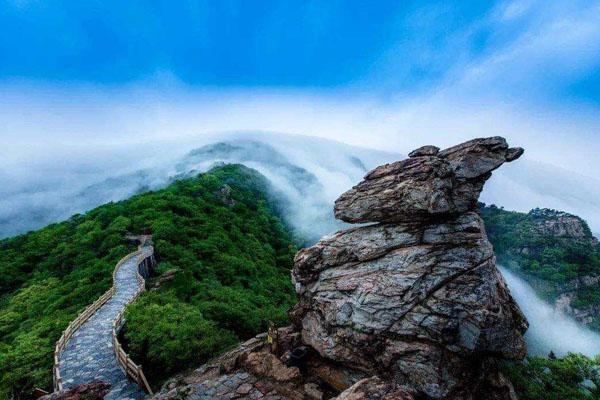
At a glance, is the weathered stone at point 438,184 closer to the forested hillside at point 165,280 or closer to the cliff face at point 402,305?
the cliff face at point 402,305

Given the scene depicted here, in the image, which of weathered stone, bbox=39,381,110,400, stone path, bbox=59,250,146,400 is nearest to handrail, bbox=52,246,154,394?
stone path, bbox=59,250,146,400

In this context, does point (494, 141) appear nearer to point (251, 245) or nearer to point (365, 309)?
point (365, 309)

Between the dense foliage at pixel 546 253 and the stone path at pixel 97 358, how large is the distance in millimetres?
110519

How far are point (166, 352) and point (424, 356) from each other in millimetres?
13454

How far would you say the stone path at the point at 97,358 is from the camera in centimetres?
1644

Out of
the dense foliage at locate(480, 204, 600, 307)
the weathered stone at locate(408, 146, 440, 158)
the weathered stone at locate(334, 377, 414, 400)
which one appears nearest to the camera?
the weathered stone at locate(334, 377, 414, 400)

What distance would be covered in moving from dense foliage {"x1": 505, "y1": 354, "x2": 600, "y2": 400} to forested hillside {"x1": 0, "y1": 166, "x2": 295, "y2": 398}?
51.8 ft

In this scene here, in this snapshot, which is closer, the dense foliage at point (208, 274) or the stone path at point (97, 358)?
the stone path at point (97, 358)

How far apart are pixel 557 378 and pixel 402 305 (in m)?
10.3

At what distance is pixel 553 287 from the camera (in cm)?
9069

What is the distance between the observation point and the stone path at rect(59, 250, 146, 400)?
16.4 meters

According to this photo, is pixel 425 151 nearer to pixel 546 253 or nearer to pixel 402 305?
pixel 402 305

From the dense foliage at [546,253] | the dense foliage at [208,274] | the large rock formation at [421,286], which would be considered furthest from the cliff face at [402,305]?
the dense foliage at [546,253]

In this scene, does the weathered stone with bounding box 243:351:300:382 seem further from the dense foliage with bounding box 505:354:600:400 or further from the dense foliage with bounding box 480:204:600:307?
the dense foliage with bounding box 480:204:600:307
